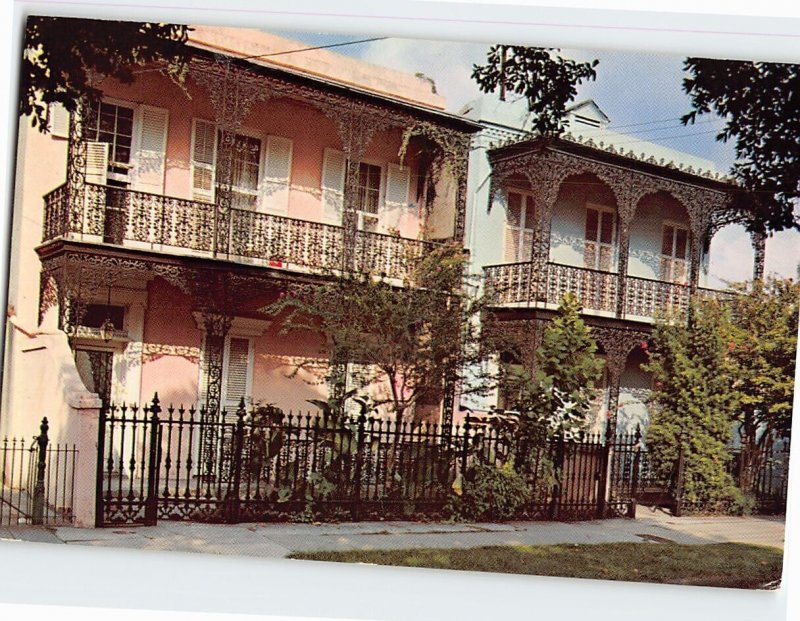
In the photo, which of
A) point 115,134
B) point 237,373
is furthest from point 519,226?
point 115,134

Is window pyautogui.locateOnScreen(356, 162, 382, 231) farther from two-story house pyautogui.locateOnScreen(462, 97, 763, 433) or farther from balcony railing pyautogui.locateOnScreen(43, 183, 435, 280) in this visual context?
two-story house pyautogui.locateOnScreen(462, 97, 763, 433)

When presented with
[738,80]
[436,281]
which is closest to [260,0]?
[436,281]

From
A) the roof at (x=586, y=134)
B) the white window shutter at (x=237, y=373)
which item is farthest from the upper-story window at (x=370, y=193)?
the white window shutter at (x=237, y=373)

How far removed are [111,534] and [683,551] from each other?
4949 mm

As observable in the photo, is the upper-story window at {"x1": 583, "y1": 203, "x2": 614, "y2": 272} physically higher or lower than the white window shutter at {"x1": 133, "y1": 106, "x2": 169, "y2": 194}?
lower

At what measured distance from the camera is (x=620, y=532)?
7.33 m

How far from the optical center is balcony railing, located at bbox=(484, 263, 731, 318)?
280 inches

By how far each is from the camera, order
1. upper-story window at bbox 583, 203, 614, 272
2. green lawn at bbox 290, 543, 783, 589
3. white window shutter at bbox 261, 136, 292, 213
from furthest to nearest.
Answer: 1. upper-story window at bbox 583, 203, 614, 272
2. white window shutter at bbox 261, 136, 292, 213
3. green lawn at bbox 290, 543, 783, 589

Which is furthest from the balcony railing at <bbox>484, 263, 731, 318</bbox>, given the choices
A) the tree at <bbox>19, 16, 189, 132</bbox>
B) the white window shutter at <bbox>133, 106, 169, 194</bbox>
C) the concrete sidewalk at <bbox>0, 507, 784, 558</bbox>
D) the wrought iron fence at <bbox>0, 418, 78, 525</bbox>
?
the wrought iron fence at <bbox>0, 418, 78, 525</bbox>

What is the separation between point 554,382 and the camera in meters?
7.21

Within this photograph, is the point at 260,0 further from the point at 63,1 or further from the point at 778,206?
the point at 778,206

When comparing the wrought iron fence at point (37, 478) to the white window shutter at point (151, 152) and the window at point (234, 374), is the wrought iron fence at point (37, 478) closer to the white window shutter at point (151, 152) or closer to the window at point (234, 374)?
the window at point (234, 374)

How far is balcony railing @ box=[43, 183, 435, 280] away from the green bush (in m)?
1.95

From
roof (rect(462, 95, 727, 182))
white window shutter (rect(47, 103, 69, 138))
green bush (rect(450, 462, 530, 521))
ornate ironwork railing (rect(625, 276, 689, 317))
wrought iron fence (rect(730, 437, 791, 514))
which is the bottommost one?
green bush (rect(450, 462, 530, 521))
